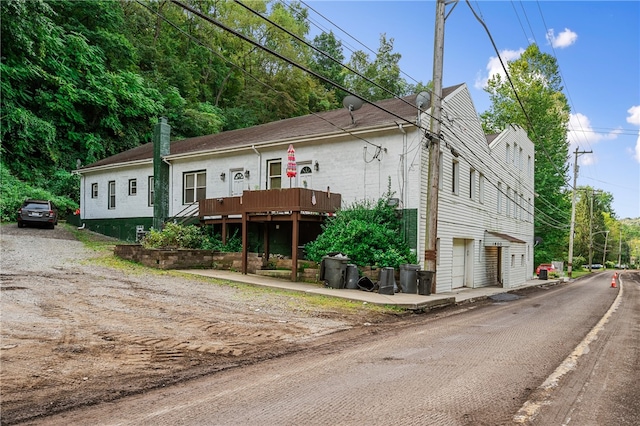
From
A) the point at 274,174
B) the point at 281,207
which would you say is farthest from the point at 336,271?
the point at 274,174

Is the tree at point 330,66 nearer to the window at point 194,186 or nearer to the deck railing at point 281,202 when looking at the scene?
the window at point 194,186

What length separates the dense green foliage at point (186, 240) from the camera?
61.5ft

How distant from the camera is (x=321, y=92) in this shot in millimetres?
51031

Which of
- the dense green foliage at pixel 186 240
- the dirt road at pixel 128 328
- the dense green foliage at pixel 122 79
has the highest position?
the dense green foliage at pixel 122 79

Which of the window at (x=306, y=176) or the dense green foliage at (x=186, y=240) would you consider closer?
the dense green foliage at (x=186, y=240)

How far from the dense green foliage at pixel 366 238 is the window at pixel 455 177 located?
415 centimetres

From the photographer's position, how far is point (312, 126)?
Result: 20609mm

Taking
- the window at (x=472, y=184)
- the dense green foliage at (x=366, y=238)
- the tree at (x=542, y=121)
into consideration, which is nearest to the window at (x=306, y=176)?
the dense green foliage at (x=366, y=238)

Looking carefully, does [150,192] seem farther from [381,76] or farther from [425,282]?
[381,76]

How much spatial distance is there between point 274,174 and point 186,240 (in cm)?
456

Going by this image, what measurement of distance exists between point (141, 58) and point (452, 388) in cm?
4452

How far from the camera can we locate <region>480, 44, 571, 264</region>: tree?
129ft

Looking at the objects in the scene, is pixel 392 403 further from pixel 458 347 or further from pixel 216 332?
pixel 216 332

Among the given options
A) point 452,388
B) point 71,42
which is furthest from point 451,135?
point 71,42
